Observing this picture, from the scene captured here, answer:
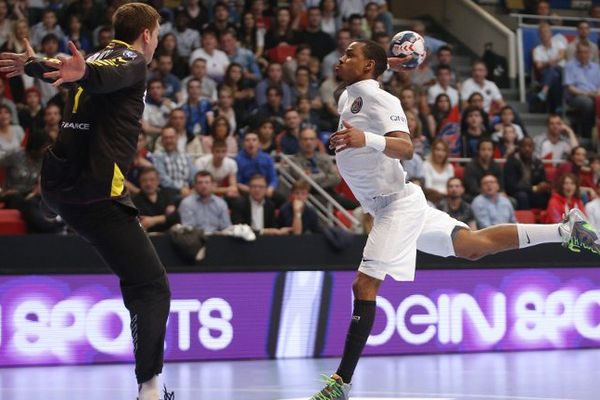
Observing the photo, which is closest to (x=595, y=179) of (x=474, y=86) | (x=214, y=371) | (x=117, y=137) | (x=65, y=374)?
(x=474, y=86)

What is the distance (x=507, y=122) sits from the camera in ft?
50.8

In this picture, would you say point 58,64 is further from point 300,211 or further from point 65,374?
point 300,211

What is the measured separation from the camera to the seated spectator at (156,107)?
13.6m

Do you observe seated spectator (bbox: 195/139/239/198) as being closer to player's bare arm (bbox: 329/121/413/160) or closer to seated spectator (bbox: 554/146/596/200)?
seated spectator (bbox: 554/146/596/200)

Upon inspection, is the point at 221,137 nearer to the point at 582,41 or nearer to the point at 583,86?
the point at 583,86

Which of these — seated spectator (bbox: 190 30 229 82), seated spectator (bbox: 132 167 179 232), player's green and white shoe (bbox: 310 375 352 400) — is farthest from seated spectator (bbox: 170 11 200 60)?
player's green and white shoe (bbox: 310 375 352 400)

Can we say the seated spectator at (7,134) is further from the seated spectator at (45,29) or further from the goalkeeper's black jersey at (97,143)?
the goalkeeper's black jersey at (97,143)

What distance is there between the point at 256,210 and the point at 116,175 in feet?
20.1

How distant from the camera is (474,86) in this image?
1642cm

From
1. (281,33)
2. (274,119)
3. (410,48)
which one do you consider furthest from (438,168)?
(410,48)

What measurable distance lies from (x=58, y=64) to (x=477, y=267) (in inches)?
238

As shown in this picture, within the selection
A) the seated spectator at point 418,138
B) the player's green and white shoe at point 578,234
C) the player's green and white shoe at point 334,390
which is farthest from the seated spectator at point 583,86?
the player's green and white shoe at point 334,390

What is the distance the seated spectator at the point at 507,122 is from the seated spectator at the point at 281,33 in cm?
299

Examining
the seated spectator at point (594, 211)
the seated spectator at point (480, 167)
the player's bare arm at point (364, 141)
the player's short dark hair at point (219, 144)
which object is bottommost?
the seated spectator at point (594, 211)
